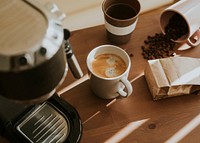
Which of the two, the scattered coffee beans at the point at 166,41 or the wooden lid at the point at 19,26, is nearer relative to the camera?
the wooden lid at the point at 19,26

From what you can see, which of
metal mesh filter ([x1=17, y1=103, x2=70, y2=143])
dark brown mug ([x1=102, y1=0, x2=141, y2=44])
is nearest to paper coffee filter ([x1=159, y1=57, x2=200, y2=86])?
dark brown mug ([x1=102, y1=0, x2=141, y2=44])

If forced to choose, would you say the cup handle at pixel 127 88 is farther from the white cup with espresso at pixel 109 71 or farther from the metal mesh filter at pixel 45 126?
the metal mesh filter at pixel 45 126

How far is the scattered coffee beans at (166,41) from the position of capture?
0.77m

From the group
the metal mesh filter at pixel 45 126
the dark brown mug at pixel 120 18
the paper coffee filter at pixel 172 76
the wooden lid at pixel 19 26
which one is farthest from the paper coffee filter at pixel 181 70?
the wooden lid at pixel 19 26

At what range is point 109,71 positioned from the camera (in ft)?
2.23

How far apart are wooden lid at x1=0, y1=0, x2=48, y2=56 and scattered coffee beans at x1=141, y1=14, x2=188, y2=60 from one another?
42 cm

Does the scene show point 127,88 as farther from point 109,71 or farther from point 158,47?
point 158,47

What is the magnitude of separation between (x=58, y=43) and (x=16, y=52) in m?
0.05

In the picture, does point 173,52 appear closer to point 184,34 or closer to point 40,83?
point 184,34

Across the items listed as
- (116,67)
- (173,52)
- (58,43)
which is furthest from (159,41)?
(58,43)

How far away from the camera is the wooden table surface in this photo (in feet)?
2.19

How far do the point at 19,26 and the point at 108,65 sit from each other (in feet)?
1.11

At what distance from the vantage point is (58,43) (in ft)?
1.26

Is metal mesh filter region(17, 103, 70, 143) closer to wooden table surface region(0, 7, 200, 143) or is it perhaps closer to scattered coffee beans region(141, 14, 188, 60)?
wooden table surface region(0, 7, 200, 143)
